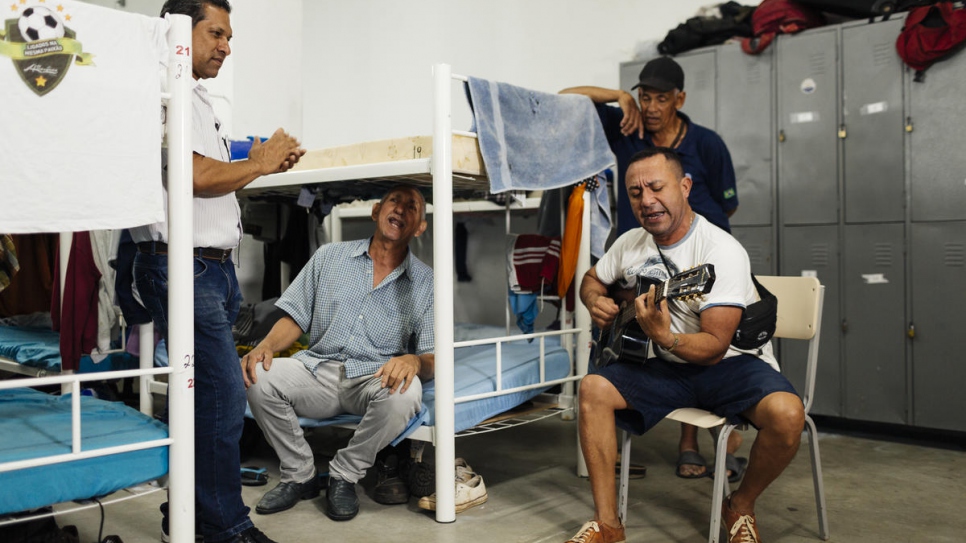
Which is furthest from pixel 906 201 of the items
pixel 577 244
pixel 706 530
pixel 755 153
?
pixel 706 530

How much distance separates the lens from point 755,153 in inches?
197

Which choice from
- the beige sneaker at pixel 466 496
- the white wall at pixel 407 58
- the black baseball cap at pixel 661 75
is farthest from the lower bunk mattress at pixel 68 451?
the white wall at pixel 407 58

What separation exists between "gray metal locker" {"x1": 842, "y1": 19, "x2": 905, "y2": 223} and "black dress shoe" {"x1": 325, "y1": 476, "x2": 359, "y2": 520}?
3.30m

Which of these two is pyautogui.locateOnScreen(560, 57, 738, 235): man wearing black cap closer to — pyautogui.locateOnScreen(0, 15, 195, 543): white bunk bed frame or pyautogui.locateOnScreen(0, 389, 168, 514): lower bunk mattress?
pyautogui.locateOnScreen(0, 15, 195, 543): white bunk bed frame

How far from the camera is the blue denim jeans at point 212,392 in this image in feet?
7.90

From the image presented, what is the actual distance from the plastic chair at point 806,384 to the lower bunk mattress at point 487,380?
0.59 metres

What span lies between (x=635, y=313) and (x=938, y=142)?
273 centimetres

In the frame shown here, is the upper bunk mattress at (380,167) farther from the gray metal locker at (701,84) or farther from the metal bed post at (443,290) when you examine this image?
the gray metal locker at (701,84)

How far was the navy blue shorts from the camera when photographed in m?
2.69

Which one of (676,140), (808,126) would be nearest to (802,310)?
(676,140)

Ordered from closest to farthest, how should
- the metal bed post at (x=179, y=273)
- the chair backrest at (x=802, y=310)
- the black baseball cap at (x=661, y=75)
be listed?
the metal bed post at (x=179, y=273), the chair backrest at (x=802, y=310), the black baseball cap at (x=661, y=75)

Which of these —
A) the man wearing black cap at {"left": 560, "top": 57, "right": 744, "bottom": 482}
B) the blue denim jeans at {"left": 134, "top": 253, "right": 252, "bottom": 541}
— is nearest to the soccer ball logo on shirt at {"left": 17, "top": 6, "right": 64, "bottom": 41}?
the blue denim jeans at {"left": 134, "top": 253, "right": 252, "bottom": 541}

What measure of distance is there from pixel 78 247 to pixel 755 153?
3770 mm

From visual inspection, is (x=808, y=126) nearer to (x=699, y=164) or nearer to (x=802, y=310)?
(x=699, y=164)
